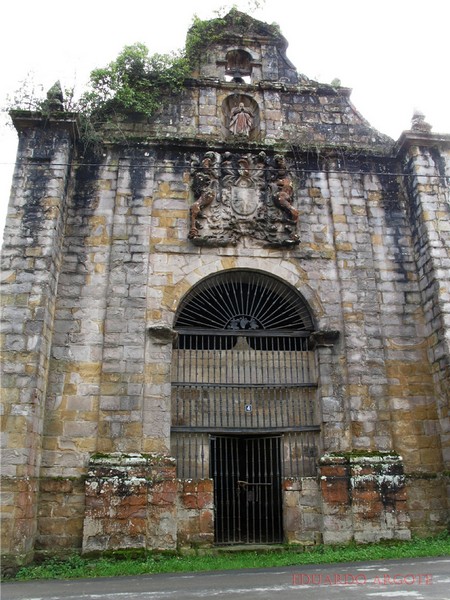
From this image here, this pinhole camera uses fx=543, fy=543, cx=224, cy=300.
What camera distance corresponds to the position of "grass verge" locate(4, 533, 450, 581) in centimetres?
700

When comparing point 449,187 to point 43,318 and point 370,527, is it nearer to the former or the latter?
point 370,527

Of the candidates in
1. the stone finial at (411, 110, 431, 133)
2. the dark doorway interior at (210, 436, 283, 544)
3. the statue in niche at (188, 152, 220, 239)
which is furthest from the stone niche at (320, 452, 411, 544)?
the stone finial at (411, 110, 431, 133)

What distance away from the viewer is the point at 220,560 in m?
7.55

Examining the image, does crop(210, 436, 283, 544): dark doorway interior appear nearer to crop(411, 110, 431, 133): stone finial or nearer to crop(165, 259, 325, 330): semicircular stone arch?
crop(165, 259, 325, 330): semicircular stone arch

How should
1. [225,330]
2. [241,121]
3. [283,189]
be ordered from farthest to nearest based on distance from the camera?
[241,121] → [283,189] → [225,330]

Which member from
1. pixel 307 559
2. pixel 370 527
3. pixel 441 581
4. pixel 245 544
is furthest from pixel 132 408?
pixel 441 581

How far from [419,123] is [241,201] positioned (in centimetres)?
389

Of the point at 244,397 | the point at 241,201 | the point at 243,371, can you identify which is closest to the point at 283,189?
the point at 241,201

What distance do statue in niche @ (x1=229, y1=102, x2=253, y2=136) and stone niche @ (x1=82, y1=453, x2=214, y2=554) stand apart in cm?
648

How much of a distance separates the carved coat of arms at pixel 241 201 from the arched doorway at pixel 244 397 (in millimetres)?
731

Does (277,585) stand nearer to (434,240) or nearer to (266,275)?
(266,275)

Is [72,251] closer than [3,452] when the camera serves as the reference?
No

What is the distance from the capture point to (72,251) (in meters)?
9.45

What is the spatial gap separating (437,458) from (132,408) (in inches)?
197
